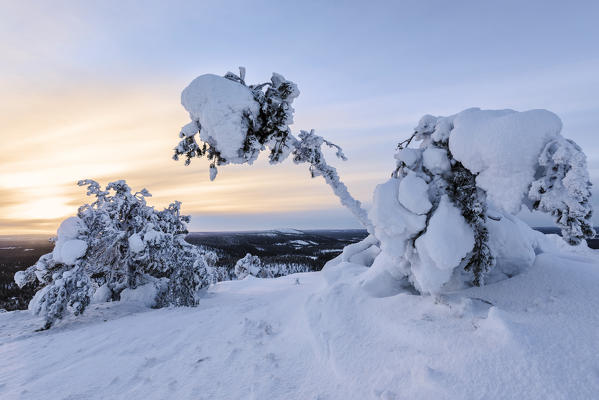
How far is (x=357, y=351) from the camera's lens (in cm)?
433

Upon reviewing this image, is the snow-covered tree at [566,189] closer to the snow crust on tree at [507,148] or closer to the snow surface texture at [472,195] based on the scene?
the snow surface texture at [472,195]

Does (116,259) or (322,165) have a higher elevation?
(322,165)

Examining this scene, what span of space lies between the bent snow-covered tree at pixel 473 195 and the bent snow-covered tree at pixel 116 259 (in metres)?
7.86

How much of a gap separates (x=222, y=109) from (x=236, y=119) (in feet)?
1.17

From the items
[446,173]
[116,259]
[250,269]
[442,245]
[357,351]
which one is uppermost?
[446,173]

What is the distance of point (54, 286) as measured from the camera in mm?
8195

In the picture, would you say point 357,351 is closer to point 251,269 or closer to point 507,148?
point 507,148

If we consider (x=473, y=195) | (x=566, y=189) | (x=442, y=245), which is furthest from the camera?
(x=473, y=195)

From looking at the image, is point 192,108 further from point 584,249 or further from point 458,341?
point 584,249

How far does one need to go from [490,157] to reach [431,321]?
281 centimetres

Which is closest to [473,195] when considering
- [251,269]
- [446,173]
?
[446,173]

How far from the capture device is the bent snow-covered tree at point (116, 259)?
8.51m

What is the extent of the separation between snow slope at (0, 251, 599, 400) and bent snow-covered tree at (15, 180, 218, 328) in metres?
1.77

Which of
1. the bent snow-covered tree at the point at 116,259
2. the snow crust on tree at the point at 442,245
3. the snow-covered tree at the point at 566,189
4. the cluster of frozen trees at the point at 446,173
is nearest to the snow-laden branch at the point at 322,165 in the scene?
the cluster of frozen trees at the point at 446,173
